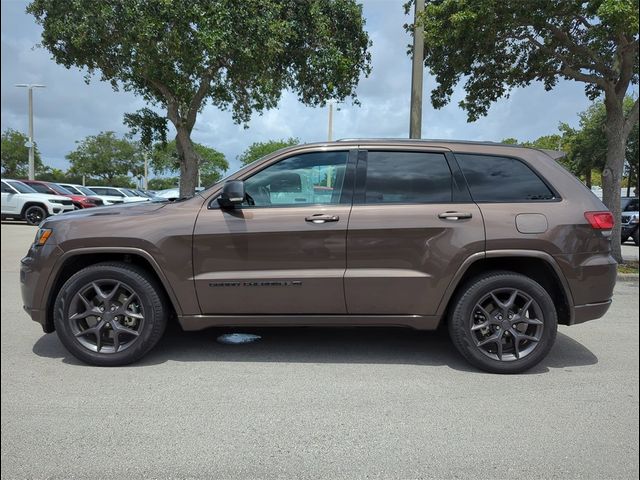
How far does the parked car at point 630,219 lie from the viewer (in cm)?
1603

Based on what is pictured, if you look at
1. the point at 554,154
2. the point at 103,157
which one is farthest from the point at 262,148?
the point at 554,154

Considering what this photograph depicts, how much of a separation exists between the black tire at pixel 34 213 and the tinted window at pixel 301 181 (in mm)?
15794

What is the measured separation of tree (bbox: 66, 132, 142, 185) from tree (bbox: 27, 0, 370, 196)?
150 ft

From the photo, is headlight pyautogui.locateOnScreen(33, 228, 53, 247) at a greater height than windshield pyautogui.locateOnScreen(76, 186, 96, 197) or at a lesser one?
lesser

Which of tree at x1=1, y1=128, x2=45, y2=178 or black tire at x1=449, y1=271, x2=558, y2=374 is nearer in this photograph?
black tire at x1=449, y1=271, x2=558, y2=374

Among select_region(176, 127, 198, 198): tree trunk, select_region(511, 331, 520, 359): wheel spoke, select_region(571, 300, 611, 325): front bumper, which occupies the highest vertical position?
select_region(176, 127, 198, 198): tree trunk

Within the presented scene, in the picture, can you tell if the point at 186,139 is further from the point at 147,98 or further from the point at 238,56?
the point at 238,56

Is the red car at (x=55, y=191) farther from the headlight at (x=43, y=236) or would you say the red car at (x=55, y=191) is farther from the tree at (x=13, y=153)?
the tree at (x=13, y=153)

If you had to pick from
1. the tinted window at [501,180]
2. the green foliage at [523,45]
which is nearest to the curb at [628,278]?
the green foliage at [523,45]

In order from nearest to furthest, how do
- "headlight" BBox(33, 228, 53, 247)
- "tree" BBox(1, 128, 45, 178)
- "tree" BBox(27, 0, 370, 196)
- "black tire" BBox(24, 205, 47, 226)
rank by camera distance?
"headlight" BBox(33, 228, 53, 247)
"tree" BBox(27, 0, 370, 196)
"black tire" BBox(24, 205, 47, 226)
"tree" BBox(1, 128, 45, 178)

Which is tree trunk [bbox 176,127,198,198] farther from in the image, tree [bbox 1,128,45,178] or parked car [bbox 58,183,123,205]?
tree [bbox 1,128,45,178]

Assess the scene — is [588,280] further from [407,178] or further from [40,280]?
[40,280]

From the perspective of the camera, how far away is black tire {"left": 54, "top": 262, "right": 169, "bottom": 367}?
3.64 meters

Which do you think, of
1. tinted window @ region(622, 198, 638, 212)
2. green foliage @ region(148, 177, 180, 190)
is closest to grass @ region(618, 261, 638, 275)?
tinted window @ region(622, 198, 638, 212)
